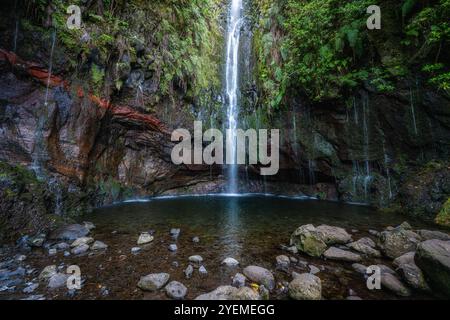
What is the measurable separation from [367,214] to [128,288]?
817 centimetres

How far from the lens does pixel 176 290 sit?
10.7 ft

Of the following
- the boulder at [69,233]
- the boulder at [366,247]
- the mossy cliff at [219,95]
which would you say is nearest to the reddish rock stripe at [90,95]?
the mossy cliff at [219,95]

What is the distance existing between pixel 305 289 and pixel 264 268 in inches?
36.7

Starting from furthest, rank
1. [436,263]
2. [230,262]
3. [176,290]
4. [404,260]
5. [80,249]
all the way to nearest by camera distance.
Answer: [80,249], [230,262], [404,260], [176,290], [436,263]

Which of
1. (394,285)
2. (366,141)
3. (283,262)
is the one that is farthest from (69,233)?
(366,141)

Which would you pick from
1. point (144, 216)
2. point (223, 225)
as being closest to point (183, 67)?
point (144, 216)

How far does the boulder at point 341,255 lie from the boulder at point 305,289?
127 cm

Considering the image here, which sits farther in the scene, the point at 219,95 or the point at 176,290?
the point at 219,95

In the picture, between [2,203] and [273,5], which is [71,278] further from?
[273,5]

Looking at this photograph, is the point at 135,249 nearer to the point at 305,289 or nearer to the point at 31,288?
the point at 31,288

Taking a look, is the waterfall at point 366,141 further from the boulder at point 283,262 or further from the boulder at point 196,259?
the boulder at point 196,259

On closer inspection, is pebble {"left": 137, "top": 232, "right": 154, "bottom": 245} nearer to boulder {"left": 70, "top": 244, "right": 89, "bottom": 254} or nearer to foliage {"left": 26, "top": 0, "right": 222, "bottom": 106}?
boulder {"left": 70, "top": 244, "right": 89, "bottom": 254}

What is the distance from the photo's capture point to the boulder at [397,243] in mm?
4410

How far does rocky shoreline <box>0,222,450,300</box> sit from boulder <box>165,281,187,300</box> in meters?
0.01
